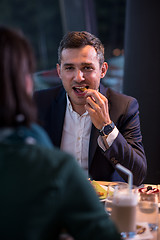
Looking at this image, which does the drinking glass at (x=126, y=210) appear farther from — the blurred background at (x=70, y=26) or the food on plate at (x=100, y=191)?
the blurred background at (x=70, y=26)

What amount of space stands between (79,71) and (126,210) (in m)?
1.19

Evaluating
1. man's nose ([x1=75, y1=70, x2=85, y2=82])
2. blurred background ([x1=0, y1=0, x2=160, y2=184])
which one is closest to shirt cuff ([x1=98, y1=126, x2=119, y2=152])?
man's nose ([x1=75, y1=70, x2=85, y2=82])

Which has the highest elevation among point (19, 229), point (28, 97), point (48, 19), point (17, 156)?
point (48, 19)

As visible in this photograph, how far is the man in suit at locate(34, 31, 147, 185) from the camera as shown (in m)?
2.17

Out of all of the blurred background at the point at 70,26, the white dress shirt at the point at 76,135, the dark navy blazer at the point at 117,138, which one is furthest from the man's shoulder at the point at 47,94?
the blurred background at the point at 70,26

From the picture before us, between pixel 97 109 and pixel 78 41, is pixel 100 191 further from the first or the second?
pixel 78 41

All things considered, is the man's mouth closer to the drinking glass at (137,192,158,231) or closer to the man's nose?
the man's nose

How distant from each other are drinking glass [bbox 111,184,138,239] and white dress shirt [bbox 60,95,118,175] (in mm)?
948

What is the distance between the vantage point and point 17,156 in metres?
0.99

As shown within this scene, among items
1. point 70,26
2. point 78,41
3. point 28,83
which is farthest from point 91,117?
point 70,26

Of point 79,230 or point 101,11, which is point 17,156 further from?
point 101,11

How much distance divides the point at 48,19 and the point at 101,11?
686 millimetres

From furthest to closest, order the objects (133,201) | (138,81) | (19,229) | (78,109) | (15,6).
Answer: (15,6) < (138,81) < (78,109) < (133,201) < (19,229)

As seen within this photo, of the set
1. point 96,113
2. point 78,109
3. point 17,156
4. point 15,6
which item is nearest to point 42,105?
point 78,109
